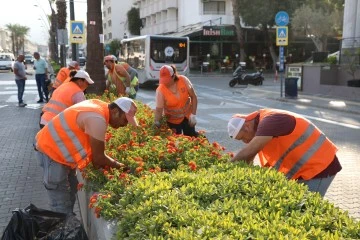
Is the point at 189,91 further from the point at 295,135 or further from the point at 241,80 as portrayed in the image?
the point at 241,80

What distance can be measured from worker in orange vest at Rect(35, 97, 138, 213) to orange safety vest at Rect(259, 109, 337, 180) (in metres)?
1.21

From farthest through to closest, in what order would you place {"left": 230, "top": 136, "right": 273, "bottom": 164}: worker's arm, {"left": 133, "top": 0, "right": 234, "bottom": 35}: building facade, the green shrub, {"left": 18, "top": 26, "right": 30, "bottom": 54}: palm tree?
{"left": 18, "top": 26, "right": 30, "bottom": 54}: palm tree < {"left": 133, "top": 0, "right": 234, "bottom": 35}: building facade < {"left": 230, "top": 136, "right": 273, "bottom": 164}: worker's arm < the green shrub

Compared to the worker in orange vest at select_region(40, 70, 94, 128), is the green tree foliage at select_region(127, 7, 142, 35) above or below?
above

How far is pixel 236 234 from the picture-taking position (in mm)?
1983

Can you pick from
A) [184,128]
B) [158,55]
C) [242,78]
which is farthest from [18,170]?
[242,78]

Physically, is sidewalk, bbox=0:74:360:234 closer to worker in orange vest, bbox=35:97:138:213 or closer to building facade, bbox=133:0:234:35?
worker in orange vest, bbox=35:97:138:213

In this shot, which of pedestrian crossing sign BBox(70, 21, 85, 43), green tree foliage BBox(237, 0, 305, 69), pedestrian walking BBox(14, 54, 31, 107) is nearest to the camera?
pedestrian walking BBox(14, 54, 31, 107)

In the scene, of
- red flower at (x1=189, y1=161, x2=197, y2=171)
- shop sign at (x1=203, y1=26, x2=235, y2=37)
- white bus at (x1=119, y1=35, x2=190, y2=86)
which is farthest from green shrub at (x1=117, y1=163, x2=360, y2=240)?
shop sign at (x1=203, y1=26, x2=235, y2=37)

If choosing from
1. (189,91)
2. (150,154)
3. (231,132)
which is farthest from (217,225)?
(189,91)

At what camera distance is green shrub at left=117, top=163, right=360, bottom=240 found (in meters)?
2.03

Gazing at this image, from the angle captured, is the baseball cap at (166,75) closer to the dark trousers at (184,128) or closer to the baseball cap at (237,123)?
the dark trousers at (184,128)

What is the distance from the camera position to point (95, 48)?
10000 millimetres

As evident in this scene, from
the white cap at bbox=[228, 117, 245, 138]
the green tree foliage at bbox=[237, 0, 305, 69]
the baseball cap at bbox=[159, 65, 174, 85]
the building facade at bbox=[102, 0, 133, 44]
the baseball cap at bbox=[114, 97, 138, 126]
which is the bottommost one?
the white cap at bbox=[228, 117, 245, 138]

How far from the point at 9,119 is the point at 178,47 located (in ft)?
44.2
